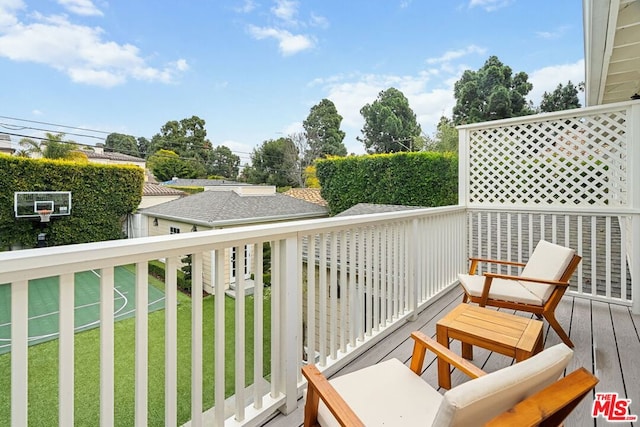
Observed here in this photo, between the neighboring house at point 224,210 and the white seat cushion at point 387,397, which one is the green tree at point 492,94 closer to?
the neighboring house at point 224,210

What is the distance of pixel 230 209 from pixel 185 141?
2.04 meters

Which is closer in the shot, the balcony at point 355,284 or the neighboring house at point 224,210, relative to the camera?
the balcony at point 355,284

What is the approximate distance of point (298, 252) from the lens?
1.67 meters

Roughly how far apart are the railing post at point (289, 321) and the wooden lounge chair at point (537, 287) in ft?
5.21

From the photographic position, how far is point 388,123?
19.8 m

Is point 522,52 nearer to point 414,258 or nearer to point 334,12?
point 334,12

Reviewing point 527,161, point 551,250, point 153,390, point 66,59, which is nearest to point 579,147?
point 527,161

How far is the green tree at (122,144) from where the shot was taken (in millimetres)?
6910

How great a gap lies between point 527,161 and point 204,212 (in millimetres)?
6877

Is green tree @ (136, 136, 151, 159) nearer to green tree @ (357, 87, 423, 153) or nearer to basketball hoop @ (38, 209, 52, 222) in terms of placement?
basketball hoop @ (38, 209, 52, 222)

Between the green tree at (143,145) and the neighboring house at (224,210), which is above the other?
the green tree at (143,145)

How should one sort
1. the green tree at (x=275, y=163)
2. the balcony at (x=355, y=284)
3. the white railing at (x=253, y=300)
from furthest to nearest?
1. the green tree at (x=275, y=163)
2. the balcony at (x=355, y=284)
3. the white railing at (x=253, y=300)

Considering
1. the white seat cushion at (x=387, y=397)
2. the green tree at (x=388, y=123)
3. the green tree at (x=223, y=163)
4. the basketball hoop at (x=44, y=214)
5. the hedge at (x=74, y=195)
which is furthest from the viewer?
the green tree at (x=388, y=123)

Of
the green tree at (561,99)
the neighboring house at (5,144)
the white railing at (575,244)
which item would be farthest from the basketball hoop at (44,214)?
the green tree at (561,99)
